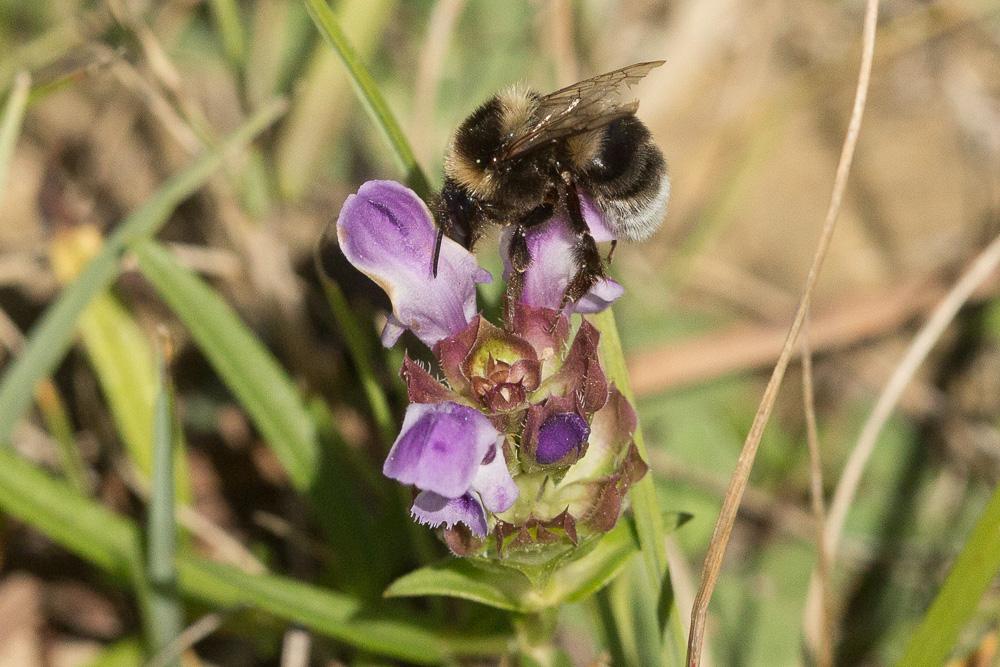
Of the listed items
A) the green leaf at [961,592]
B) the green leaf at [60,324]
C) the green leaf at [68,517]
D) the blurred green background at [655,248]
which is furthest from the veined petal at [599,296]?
the green leaf at [68,517]

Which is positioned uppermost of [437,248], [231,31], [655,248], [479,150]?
[231,31]

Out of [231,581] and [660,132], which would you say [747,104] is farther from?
[231,581]

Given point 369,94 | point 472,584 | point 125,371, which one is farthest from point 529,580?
point 125,371

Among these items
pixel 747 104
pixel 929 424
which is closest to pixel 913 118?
pixel 747 104

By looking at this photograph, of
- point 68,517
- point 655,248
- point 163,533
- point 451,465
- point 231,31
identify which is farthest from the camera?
point 655,248

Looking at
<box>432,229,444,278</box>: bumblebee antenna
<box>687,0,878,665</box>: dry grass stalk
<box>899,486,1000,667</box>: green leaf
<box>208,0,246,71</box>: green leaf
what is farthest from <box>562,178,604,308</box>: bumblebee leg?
<box>208,0,246,71</box>: green leaf

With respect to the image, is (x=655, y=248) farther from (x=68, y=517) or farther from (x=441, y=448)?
(x=441, y=448)

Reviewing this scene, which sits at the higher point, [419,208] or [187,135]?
[187,135]

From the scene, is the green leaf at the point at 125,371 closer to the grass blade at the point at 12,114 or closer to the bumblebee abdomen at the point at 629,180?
the grass blade at the point at 12,114

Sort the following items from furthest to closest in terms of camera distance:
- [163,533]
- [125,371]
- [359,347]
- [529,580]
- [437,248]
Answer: [125,371]
[359,347]
[163,533]
[529,580]
[437,248]
